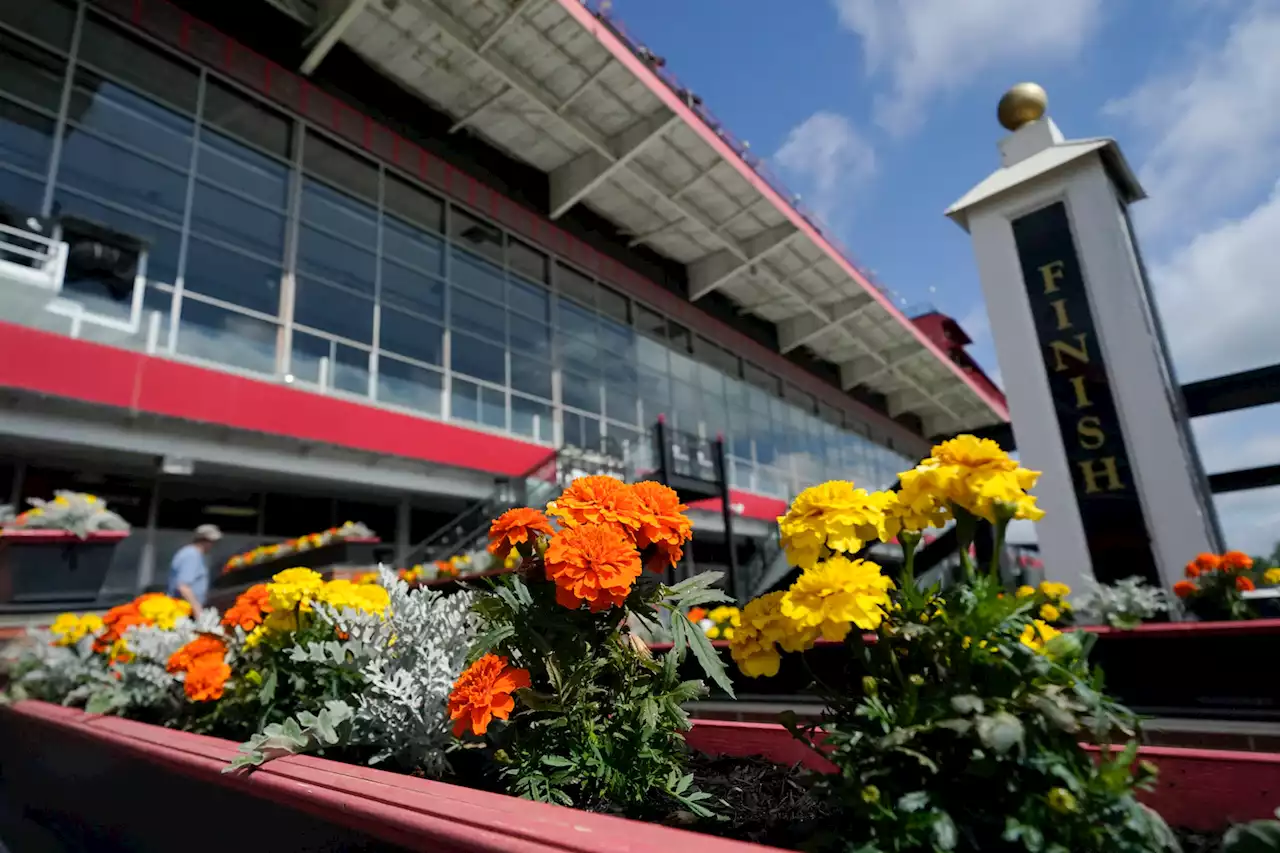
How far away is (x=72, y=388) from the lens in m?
7.04

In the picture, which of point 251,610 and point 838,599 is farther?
point 251,610

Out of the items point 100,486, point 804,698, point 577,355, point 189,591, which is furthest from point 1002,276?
point 100,486

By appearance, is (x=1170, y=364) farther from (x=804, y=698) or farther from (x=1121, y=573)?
(x=804, y=698)

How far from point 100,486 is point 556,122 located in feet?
30.2

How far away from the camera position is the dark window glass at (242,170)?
938 cm

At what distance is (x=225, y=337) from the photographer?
28.7 ft

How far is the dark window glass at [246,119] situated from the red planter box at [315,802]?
942 centimetres

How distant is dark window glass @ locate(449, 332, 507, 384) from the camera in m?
11.9

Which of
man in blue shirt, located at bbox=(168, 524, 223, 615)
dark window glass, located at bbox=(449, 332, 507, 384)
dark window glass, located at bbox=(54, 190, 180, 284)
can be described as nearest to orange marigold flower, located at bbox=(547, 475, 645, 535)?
man in blue shirt, located at bbox=(168, 524, 223, 615)

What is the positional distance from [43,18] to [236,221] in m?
2.91

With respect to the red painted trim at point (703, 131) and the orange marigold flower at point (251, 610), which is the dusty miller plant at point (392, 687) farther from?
the red painted trim at point (703, 131)

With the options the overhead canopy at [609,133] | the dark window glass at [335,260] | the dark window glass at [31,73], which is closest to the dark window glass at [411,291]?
the dark window glass at [335,260]

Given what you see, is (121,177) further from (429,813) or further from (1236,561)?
(1236,561)

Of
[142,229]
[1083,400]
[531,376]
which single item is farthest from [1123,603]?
[142,229]
